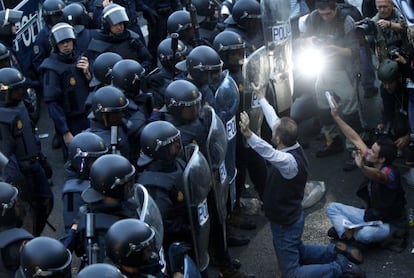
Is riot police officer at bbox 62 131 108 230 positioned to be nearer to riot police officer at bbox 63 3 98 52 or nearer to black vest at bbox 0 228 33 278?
black vest at bbox 0 228 33 278

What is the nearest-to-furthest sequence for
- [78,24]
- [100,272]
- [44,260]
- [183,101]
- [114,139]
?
[100,272] < [44,260] < [183,101] < [114,139] < [78,24]

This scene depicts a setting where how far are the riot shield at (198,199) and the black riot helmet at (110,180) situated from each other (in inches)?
18.3

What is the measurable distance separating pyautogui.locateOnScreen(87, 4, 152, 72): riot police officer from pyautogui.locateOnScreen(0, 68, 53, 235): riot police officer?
1.94 m

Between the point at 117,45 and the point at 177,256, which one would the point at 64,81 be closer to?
the point at 117,45

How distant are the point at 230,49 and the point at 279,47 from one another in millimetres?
960

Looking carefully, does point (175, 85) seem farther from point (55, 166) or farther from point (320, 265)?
point (55, 166)

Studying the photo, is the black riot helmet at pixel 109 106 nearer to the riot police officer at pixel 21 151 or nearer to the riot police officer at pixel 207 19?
the riot police officer at pixel 21 151

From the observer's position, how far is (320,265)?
6.66 m

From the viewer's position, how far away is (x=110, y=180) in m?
5.39

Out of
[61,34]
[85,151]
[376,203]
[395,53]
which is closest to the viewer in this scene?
[85,151]

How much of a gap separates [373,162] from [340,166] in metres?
2.12

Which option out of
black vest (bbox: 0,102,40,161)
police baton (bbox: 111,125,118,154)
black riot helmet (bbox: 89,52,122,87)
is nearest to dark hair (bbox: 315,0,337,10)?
black riot helmet (bbox: 89,52,122,87)

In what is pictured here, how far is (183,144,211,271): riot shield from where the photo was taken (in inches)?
227

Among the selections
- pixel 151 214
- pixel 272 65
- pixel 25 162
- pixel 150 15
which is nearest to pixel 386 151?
pixel 272 65
